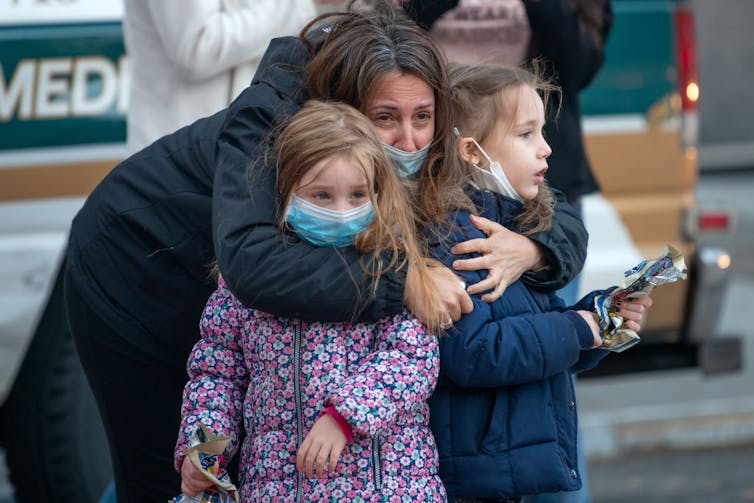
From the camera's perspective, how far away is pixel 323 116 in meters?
2.17

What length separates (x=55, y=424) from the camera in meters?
3.86

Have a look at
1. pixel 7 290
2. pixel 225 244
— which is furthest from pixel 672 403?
pixel 225 244

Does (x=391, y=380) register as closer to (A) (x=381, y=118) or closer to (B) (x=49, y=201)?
(A) (x=381, y=118)

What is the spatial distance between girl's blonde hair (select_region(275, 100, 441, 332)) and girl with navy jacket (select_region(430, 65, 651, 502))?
0.38 ft

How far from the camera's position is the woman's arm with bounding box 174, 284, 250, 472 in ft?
7.28

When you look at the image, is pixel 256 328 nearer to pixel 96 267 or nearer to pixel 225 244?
pixel 225 244

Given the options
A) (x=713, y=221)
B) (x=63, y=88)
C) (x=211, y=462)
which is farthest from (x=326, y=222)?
(x=713, y=221)

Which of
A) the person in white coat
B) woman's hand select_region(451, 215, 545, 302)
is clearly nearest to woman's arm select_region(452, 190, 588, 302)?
woman's hand select_region(451, 215, 545, 302)

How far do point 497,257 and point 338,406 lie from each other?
44cm

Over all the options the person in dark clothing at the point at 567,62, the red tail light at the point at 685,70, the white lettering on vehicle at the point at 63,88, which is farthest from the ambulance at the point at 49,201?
the person in dark clothing at the point at 567,62

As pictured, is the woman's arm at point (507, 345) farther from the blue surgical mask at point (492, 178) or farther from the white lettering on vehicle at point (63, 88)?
the white lettering on vehicle at point (63, 88)

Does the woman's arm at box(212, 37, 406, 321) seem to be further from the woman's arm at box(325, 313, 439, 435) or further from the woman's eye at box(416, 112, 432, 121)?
the woman's eye at box(416, 112, 432, 121)

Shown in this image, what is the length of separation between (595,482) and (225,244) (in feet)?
10.6

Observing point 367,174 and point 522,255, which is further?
point 522,255
